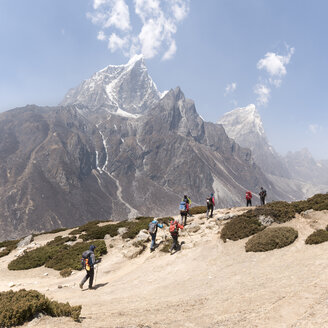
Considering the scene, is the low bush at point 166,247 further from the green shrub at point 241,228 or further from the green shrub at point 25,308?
the green shrub at point 25,308

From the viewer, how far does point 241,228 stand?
1977 cm

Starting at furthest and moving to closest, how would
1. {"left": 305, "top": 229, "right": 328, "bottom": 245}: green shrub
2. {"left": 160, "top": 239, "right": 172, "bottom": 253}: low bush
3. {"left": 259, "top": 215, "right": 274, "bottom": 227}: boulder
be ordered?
{"left": 259, "top": 215, "right": 274, "bottom": 227}: boulder → {"left": 160, "top": 239, "right": 172, "bottom": 253}: low bush → {"left": 305, "top": 229, "right": 328, "bottom": 245}: green shrub

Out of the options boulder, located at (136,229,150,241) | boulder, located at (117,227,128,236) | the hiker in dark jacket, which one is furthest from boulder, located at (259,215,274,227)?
boulder, located at (117,227,128,236)

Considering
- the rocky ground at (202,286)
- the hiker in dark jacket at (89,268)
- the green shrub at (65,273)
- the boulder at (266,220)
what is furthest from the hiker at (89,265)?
the boulder at (266,220)

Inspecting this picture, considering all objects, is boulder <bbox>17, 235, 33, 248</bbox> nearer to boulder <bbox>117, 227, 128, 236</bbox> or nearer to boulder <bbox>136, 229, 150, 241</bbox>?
boulder <bbox>117, 227, 128, 236</bbox>

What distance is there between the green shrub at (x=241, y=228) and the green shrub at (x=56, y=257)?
11.6 m

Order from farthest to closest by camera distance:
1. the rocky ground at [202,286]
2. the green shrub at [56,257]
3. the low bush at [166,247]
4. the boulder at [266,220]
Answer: the green shrub at [56,257]
the boulder at [266,220]
the low bush at [166,247]
the rocky ground at [202,286]

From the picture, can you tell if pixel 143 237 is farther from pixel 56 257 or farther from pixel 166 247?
pixel 56 257

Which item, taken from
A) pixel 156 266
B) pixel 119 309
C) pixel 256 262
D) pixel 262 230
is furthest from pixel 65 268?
pixel 262 230

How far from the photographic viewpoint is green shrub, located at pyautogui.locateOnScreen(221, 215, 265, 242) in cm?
1909

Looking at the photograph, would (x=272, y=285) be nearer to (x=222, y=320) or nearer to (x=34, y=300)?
(x=222, y=320)

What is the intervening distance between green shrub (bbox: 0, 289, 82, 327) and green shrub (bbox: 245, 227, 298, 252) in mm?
12162

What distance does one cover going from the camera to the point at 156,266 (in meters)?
17.4

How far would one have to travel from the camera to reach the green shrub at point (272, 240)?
52.5 ft
